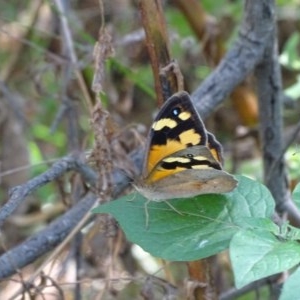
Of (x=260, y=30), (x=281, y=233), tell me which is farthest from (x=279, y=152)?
(x=281, y=233)

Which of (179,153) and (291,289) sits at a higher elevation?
(179,153)

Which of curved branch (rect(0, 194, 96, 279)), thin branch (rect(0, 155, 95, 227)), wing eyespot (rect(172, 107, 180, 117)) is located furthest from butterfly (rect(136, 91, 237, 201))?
curved branch (rect(0, 194, 96, 279))

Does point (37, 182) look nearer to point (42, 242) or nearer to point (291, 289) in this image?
point (42, 242)

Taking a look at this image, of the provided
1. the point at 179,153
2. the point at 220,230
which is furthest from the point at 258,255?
the point at 179,153

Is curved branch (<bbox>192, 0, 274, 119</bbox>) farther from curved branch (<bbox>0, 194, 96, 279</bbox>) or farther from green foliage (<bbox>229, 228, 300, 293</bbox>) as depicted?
green foliage (<bbox>229, 228, 300, 293</bbox>)

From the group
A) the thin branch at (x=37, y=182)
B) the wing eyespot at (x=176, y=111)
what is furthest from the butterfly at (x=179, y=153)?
the thin branch at (x=37, y=182)

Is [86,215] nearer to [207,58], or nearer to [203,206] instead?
[203,206]

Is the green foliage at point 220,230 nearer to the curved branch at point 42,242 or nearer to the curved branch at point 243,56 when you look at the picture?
the curved branch at point 42,242
